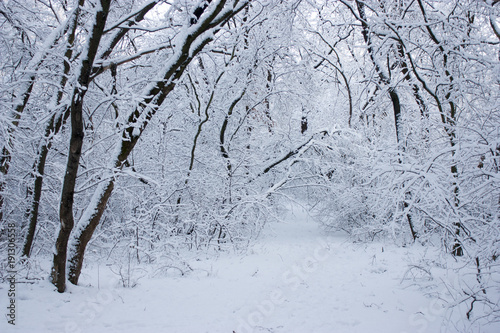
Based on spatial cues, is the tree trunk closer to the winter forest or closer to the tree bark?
the winter forest

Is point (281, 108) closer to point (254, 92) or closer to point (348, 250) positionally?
point (254, 92)

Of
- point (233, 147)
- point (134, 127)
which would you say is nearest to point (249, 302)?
point (134, 127)

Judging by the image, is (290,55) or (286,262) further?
(290,55)

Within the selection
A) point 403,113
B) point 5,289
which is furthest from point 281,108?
point 5,289

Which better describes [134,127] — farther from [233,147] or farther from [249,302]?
[233,147]

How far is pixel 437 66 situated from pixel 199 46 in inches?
→ 226

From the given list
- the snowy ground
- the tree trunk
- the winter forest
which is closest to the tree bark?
the winter forest

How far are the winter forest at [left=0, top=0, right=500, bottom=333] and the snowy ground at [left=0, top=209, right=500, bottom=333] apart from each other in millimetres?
64

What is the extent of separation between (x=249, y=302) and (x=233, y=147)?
6.38 metres

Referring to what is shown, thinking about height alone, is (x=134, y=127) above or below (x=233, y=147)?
below

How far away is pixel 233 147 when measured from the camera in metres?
10.2

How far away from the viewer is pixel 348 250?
8.07 metres

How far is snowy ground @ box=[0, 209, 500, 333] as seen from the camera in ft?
11.4

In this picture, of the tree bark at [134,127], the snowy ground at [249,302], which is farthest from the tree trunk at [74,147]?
the snowy ground at [249,302]
